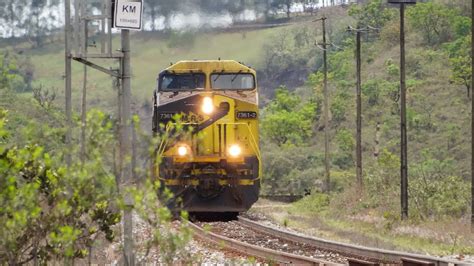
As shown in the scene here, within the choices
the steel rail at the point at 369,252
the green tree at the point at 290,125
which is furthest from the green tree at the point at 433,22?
the steel rail at the point at 369,252

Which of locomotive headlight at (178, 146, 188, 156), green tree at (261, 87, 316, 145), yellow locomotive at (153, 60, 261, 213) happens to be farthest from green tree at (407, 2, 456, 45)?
locomotive headlight at (178, 146, 188, 156)

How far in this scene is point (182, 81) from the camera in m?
18.5

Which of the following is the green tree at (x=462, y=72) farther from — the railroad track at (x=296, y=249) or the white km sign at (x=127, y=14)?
the white km sign at (x=127, y=14)

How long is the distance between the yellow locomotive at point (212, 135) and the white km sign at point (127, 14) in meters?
6.87

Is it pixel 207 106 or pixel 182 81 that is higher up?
pixel 182 81

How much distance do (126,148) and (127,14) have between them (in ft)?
6.95

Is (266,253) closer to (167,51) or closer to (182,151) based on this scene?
(182,151)

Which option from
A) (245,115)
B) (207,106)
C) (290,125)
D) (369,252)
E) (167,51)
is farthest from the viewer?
(290,125)

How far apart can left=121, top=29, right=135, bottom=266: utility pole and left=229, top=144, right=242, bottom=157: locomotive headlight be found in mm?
7332

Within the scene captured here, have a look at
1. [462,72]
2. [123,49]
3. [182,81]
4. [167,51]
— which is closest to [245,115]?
[182,81]

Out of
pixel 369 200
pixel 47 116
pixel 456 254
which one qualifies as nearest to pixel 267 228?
pixel 456 254

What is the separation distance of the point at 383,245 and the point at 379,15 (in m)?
75.9

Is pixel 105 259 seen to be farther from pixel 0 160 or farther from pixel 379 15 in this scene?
pixel 379 15

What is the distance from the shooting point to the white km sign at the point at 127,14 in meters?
10.4
